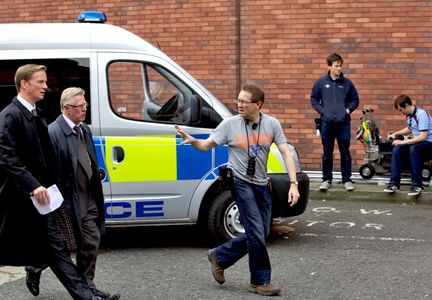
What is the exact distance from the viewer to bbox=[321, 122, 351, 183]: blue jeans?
10109 millimetres

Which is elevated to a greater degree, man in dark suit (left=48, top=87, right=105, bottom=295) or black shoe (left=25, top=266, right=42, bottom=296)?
man in dark suit (left=48, top=87, right=105, bottom=295)

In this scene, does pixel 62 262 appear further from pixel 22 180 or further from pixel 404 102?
pixel 404 102

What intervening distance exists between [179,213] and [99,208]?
1833 mm

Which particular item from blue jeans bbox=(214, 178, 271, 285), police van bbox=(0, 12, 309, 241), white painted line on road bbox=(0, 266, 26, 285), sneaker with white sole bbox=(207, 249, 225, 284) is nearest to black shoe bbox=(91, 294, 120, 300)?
sneaker with white sole bbox=(207, 249, 225, 284)

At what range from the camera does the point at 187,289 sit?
19.9ft

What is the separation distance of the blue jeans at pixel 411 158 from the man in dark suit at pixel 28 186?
228 inches

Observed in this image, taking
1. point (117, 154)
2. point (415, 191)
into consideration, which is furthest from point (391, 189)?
point (117, 154)

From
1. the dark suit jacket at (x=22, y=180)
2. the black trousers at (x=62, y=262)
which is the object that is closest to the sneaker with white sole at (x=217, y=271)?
the black trousers at (x=62, y=262)

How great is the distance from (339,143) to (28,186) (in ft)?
19.9

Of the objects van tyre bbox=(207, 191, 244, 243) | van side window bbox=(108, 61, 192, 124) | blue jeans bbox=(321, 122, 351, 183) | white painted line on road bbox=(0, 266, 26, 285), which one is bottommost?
white painted line on road bbox=(0, 266, 26, 285)

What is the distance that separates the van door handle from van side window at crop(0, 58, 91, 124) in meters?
0.36

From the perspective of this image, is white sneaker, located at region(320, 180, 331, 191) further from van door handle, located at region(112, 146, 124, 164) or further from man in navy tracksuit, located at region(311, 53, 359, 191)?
van door handle, located at region(112, 146, 124, 164)

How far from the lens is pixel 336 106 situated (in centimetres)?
1002

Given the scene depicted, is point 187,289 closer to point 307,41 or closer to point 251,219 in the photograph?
point 251,219
